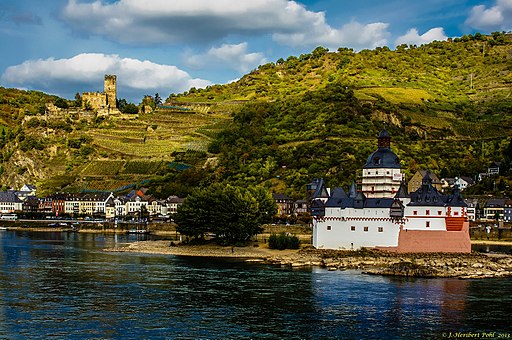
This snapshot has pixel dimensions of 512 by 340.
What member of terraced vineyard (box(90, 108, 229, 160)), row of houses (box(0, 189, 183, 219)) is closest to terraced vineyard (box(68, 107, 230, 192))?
terraced vineyard (box(90, 108, 229, 160))

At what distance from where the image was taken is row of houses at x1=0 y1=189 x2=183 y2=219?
5394 inches

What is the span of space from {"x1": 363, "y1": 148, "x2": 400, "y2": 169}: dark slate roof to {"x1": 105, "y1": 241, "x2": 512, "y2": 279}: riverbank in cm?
1208

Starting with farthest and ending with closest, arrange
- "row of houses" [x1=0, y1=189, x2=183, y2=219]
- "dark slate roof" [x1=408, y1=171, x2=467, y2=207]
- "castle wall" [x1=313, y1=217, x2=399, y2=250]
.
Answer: "row of houses" [x1=0, y1=189, x2=183, y2=219] → "castle wall" [x1=313, y1=217, x2=399, y2=250] → "dark slate roof" [x1=408, y1=171, x2=467, y2=207]

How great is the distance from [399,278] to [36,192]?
127m

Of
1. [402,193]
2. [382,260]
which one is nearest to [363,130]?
[402,193]

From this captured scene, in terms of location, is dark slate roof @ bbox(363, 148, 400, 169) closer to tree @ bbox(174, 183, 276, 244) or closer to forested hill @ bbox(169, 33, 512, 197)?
tree @ bbox(174, 183, 276, 244)

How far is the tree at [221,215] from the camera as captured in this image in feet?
257

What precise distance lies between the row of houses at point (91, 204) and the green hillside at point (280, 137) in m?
4.76

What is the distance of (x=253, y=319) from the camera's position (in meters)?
39.4

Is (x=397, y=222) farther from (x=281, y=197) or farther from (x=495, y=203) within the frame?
(x=281, y=197)

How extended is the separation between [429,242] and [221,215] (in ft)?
79.1

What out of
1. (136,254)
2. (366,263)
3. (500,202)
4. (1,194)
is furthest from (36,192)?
(366,263)

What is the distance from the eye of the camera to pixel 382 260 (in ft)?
211

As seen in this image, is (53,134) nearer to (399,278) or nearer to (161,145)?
(161,145)
